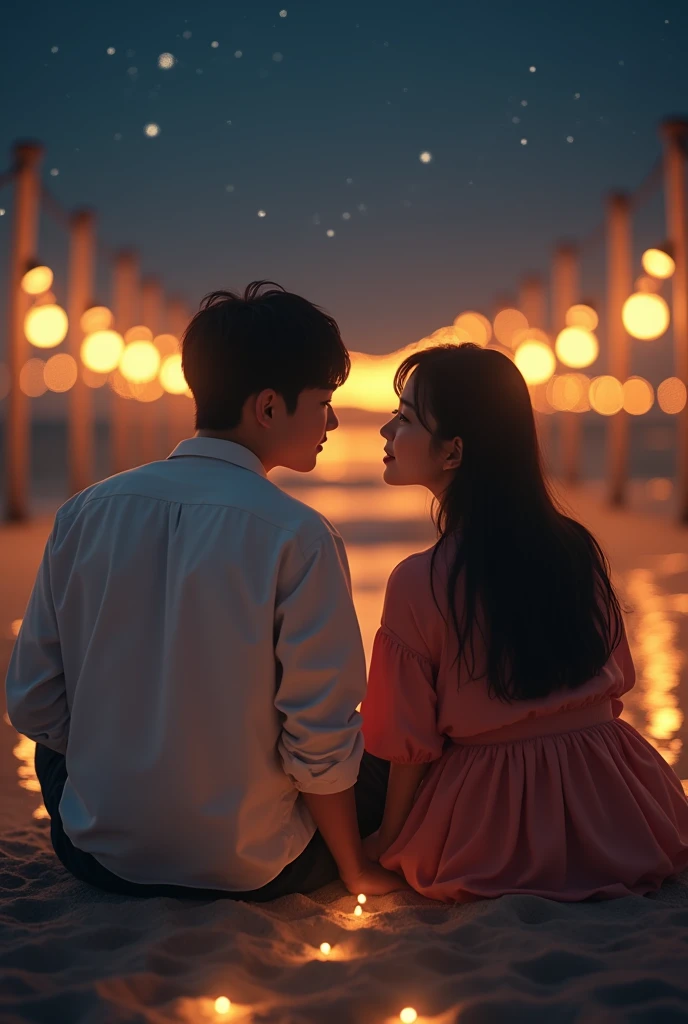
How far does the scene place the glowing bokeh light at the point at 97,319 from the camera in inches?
484

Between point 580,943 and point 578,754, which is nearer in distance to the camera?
point 580,943

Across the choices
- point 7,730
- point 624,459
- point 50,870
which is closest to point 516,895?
point 50,870

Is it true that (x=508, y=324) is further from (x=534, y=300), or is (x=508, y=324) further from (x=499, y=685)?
(x=499, y=685)

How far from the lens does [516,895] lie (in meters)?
2.13

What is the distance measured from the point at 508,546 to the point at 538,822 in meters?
0.62

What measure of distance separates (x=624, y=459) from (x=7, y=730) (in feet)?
41.8

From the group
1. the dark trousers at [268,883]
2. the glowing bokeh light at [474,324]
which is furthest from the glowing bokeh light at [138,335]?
the dark trousers at [268,883]

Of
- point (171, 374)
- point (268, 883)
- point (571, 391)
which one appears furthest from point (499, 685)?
point (171, 374)

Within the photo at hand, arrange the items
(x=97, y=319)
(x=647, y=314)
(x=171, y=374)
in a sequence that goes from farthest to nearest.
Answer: (x=171, y=374) → (x=97, y=319) → (x=647, y=314)

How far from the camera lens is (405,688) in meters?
2.25

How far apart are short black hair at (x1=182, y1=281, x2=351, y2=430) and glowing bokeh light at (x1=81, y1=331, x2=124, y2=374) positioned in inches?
399

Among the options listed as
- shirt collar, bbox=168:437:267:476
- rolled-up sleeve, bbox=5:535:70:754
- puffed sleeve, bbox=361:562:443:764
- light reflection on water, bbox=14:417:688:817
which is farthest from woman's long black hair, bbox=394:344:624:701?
light reflection on water, bbox=14:417:688:817

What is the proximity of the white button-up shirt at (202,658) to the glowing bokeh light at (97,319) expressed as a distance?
10646 millimetres

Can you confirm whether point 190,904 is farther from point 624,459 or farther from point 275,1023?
point 624,459
